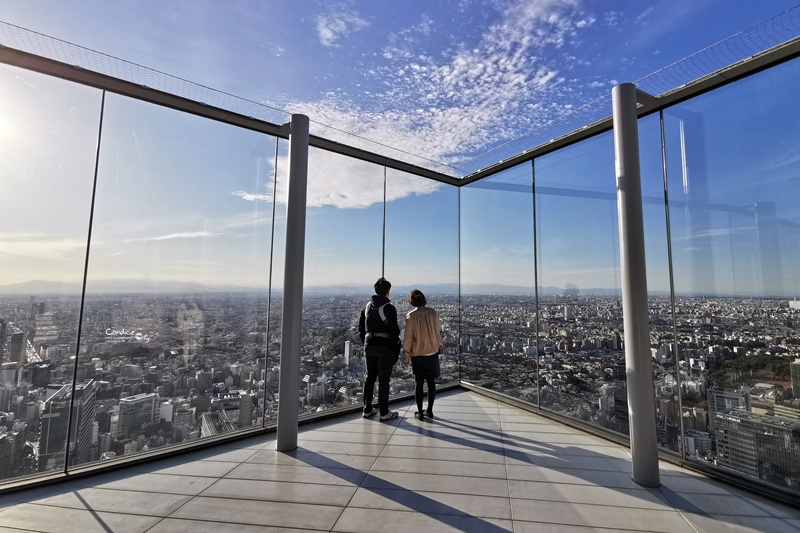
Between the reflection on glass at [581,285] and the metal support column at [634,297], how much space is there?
77 centimetres

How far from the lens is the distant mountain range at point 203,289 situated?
2.41 metres

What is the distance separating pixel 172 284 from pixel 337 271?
67.9 inches

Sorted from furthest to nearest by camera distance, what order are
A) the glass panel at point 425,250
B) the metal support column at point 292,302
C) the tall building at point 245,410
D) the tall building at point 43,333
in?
the glass panel at point 425,250
the tall building at point 245,410
the metal support column at point 292,302
the tall building at point 43,333

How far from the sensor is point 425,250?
16.8 feet

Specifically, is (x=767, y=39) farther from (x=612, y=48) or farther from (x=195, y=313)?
(x=195, y=313)

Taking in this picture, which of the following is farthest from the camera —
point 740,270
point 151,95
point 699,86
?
point 151,95

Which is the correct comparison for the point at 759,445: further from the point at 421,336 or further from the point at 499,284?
the point at 499,284

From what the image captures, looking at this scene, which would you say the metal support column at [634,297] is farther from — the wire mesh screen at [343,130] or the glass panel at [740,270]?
the glass panel at [740,270]

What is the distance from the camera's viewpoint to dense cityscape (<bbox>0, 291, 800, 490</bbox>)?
7.46 feet

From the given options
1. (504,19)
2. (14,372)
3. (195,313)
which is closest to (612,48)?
(504,19)

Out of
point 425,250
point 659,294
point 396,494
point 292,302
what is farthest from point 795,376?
point 425,250

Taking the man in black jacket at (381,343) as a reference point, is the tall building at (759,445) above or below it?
below

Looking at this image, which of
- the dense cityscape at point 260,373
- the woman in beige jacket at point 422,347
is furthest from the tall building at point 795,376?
the woman in beige jacket at point 422,347

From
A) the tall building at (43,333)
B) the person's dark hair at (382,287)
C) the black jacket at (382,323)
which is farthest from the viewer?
the person's dark hair at (382,287)
